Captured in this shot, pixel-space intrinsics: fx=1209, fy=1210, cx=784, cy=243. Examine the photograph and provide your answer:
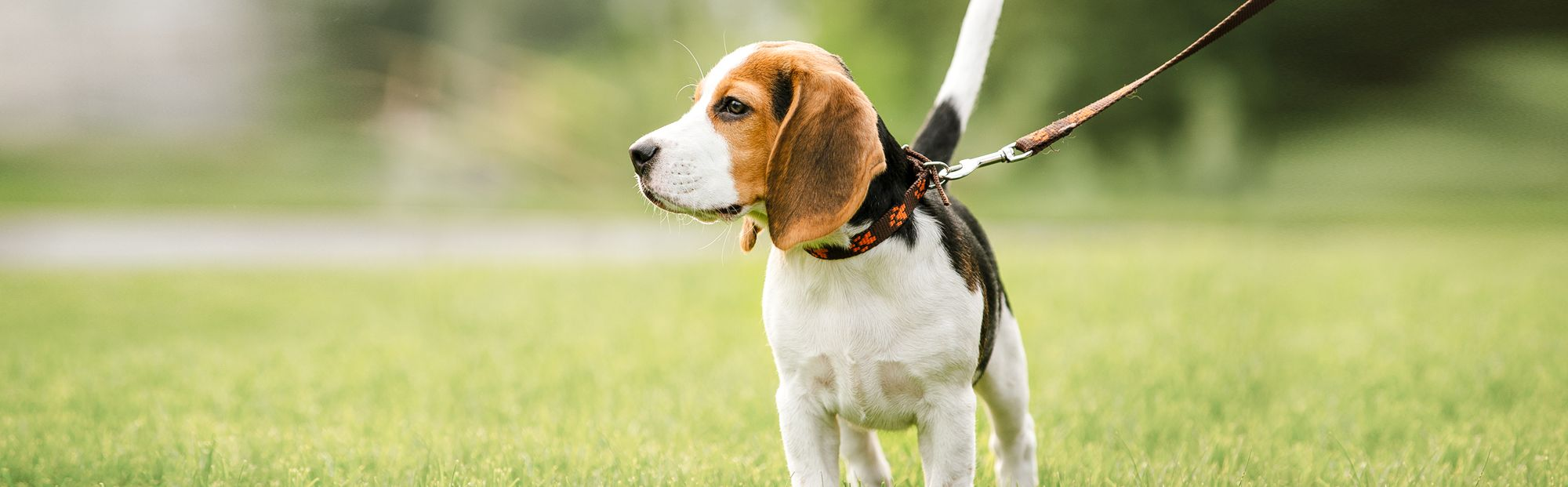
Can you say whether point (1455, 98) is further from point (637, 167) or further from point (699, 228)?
point (637, 167)

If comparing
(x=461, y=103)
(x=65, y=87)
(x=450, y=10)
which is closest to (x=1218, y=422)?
(x=461, y=103)

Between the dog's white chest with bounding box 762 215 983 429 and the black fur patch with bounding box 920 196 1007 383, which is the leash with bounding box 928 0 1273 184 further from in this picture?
the dog's white chest with bounding box 762 215 983 429

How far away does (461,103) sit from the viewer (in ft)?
70.1

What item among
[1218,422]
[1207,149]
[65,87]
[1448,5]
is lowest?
[1218,422]

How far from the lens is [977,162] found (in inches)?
120

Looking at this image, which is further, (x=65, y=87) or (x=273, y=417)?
(x=65, y=87)

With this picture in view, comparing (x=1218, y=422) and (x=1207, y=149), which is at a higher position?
(x=1207, y=149)

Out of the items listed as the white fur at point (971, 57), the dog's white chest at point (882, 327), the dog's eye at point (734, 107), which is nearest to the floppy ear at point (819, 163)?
the dog's eye at point (734, 107)

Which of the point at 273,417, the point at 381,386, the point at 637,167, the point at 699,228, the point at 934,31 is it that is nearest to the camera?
the point at 637,167

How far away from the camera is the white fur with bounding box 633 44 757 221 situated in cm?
260

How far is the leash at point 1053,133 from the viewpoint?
304 centimetres

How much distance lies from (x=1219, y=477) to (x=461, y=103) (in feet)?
63.7

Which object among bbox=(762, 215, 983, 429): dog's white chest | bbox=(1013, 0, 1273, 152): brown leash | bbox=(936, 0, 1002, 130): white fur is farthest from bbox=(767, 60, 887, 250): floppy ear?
bbox=(936, 0, 1002, 130): white fur

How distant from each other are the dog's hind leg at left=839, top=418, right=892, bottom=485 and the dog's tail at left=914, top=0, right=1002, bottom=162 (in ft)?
2.72
